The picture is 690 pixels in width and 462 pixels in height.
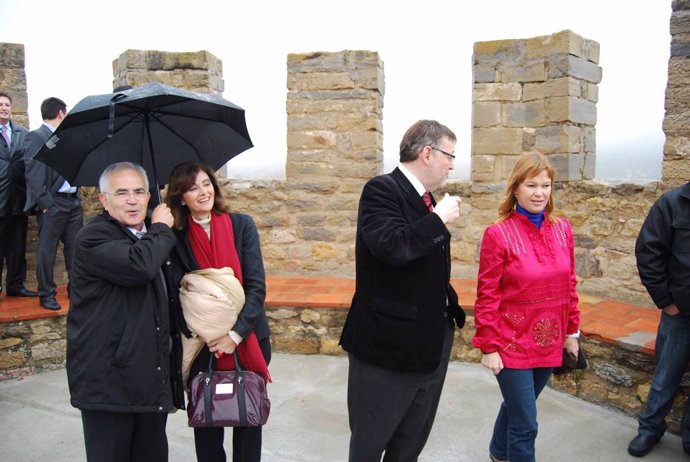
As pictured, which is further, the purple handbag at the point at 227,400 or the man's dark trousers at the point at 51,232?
the man's dark trousers at the point at 51,232

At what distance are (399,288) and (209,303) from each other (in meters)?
0.78

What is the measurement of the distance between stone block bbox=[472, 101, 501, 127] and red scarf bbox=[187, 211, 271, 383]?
3.90 m

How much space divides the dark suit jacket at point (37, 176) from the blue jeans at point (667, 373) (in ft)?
14.8

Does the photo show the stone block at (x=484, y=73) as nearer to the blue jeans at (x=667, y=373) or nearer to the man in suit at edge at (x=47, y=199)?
the blue jeans at (x=667, y=373)

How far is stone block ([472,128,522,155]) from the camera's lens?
569 centimetres

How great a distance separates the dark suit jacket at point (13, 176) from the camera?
4.70 metres

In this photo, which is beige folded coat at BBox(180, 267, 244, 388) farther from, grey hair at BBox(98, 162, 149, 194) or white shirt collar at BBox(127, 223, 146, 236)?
grey hair at BBox(98, 162, 149, 194)

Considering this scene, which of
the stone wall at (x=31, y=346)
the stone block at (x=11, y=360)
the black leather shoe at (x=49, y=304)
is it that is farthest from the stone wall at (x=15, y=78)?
the stone block at (x=11, y=360)

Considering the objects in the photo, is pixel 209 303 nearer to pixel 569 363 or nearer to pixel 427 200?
pixel 427 200

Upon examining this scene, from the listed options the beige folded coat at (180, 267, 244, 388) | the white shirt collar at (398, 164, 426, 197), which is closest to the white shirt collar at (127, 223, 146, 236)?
the beige folded coat at (180, 267, 244, 388)

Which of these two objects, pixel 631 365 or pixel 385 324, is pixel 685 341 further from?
pixel 385 324

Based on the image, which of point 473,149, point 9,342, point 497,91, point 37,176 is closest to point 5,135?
point 37,176

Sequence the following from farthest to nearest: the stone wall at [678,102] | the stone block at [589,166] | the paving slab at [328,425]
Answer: the stone block at [589,166] → the stone wall at [678,102] → the paving slab at [328,425]

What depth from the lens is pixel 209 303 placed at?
2.31 meters
